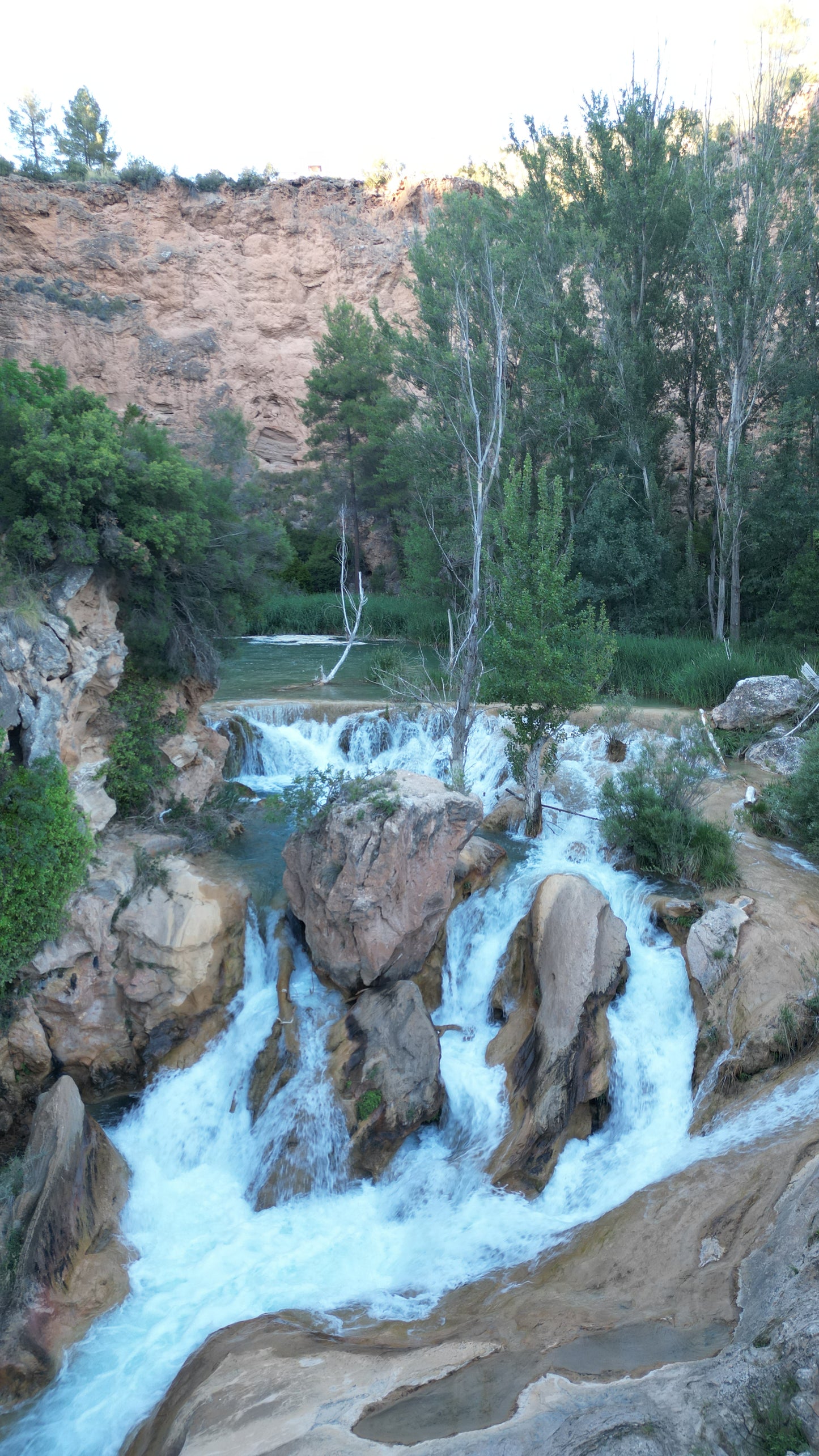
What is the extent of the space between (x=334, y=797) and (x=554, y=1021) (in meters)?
2.89

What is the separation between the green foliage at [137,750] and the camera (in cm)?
938

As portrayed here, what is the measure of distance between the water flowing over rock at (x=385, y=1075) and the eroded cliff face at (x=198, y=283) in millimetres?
28601

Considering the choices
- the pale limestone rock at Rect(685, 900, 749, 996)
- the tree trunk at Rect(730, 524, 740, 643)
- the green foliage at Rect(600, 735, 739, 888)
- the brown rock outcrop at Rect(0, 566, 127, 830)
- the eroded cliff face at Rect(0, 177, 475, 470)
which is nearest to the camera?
the pale limestone rock at Rect(685, 900, 749, 996)

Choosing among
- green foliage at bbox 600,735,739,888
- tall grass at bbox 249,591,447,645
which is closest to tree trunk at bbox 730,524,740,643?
tall grass at bbox 249,591,447,645

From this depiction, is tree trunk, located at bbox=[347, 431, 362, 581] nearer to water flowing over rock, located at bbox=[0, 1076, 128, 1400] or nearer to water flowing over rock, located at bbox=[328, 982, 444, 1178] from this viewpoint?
water flowing over rock, located at bbox=[328, 982, 444, 1178]

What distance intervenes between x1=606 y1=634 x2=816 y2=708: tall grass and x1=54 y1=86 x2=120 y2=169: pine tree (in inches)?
1344

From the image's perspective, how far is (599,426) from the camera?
18875mm

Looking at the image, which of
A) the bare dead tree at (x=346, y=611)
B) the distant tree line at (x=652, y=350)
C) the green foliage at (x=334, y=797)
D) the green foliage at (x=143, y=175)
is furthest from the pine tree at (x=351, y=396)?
the green foliage at (x=334, y=797)

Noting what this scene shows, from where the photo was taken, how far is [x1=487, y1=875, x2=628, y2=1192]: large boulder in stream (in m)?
6.36

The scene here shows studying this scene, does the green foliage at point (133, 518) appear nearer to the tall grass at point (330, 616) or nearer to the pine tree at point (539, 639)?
the pine tree at point (539, 639)

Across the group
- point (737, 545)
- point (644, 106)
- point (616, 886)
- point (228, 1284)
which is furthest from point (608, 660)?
point (644, 106)

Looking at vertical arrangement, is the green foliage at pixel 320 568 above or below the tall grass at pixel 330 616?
above

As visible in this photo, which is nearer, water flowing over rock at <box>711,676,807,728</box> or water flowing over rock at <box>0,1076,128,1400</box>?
water flowing over rock at <box>0,1076,128,1400</box>

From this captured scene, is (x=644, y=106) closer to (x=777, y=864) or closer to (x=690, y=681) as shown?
(x=690, y=681)
